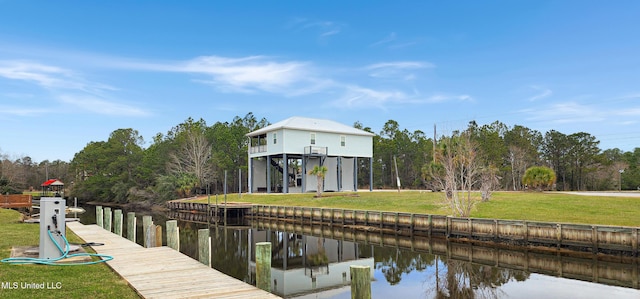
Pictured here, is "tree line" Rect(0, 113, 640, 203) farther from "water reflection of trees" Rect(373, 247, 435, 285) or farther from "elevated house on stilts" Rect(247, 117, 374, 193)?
Result: "water reflection of trees" Rect(373, 247, 435, 285)

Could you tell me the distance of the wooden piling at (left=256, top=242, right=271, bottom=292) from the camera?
1027 cm

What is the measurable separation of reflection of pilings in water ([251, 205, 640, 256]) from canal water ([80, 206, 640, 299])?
572mm

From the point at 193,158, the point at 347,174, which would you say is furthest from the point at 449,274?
the point at 193,158

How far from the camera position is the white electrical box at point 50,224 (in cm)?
1126

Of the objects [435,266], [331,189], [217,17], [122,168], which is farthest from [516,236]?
[122,168]

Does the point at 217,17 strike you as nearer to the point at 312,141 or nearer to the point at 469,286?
the point at 312,141

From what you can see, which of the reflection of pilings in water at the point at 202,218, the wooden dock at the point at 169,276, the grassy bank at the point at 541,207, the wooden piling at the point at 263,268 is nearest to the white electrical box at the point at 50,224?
→ the wooden dock at the point at 169,276

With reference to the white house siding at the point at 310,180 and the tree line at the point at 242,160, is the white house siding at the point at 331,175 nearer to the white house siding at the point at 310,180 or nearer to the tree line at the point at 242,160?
the white house siding at the point at 310,180

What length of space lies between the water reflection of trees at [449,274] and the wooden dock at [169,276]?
7306mm

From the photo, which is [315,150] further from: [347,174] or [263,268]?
[263,268]

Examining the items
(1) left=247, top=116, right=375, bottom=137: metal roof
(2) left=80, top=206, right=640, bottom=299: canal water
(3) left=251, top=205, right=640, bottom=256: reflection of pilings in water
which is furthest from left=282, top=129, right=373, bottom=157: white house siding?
(2) left=80, top=206, right=640, bottom=299: canal water

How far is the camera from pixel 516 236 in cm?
2138

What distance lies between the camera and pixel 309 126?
167 ft

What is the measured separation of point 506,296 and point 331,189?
39375 mm
